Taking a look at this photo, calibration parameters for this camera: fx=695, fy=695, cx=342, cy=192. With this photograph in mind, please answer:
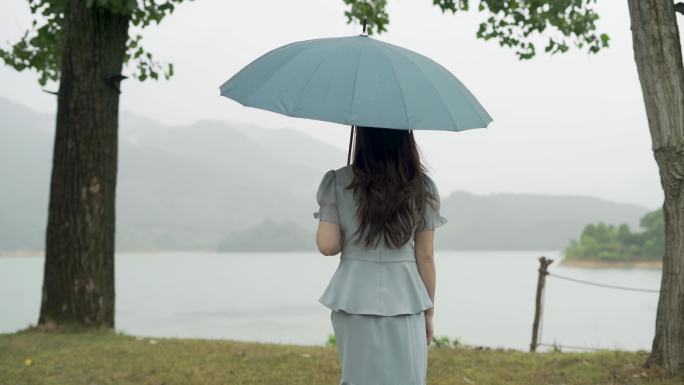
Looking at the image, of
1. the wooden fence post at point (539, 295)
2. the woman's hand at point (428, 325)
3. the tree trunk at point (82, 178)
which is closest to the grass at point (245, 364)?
the tree trunk at point (82, 178)

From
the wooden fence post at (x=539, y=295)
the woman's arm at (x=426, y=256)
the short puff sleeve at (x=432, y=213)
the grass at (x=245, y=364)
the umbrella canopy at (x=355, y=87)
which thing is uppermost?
the umbrella canopy at (x=355, y=87)

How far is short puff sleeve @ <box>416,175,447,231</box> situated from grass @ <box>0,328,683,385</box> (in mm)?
3488

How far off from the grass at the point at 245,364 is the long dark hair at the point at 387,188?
354 cm

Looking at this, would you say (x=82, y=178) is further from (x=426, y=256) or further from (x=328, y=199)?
(x=426, y=256)

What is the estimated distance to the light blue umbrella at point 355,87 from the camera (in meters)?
3.71

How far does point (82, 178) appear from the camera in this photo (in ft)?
30.3

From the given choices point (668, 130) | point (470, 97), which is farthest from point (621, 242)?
point (470, 97)

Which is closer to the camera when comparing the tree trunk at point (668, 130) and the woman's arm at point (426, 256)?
the woman's arm at point (426, 256)

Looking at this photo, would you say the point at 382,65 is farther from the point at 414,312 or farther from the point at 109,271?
the point at 109,271

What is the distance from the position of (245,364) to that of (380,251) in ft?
13.9


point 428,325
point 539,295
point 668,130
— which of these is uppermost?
point 668,130

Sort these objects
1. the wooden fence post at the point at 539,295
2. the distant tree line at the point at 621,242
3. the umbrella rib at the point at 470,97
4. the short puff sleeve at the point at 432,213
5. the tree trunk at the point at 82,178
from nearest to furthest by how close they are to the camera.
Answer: the short puff sleeve at the point at 432,213
the umbrella rib at the point at 470,97
the tree trunk at the point at 82,178
the wooden fence post at the point at 539,295
the distant tree line at the point at 621,242

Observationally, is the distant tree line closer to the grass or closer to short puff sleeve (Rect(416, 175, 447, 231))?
the grass

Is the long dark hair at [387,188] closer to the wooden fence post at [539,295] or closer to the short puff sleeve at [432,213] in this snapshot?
the short puff sleeve at [432,213]
